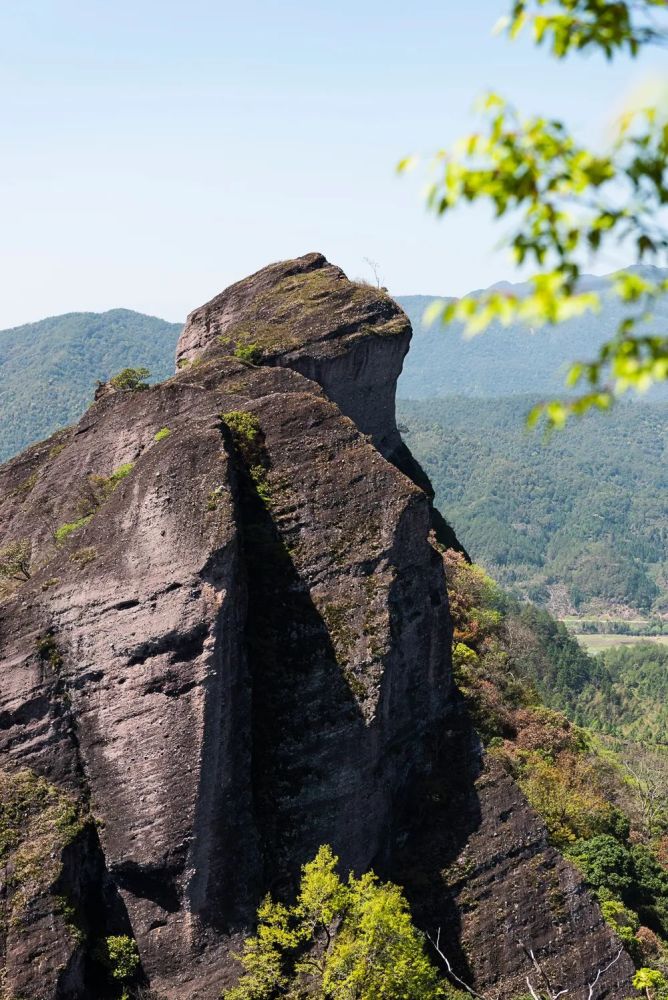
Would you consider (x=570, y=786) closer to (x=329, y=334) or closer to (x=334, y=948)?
(x=334, y=948)

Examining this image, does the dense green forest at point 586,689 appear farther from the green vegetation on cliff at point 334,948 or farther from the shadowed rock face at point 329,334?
the green vegetation on cliff at point 334,948

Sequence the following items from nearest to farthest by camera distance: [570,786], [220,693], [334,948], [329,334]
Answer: [334,948] → [220,693] → [570,786] → [329,334]

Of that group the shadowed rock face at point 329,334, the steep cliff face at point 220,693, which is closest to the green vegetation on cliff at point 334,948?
the steep cliff face at point 220,693

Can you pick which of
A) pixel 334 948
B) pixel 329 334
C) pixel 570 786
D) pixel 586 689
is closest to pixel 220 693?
pixel 334 948

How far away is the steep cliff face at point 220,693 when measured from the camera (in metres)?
25.5

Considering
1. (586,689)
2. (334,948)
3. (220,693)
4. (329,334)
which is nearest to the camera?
(334,948)

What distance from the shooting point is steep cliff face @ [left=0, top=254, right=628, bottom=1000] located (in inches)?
1004

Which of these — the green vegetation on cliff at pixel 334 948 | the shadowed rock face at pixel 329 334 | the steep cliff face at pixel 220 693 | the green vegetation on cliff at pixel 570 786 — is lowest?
the green vegetation on cliff at pixel 570 786

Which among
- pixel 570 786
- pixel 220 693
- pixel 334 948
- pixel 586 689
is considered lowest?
pixel 586 689

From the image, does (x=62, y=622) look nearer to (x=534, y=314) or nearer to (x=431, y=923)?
(x=431, y=923)

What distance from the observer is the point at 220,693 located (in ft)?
86.7

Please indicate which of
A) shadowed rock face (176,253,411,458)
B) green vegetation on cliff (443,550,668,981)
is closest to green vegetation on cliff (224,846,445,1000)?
green vegetation on cliff (443,550,668,981)

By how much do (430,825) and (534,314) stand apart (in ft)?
91.1

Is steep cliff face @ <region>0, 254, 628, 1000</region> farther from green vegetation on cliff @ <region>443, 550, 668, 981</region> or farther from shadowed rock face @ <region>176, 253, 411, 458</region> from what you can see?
shadowed rock face @ <region>176, 253, 411, 458</region>
